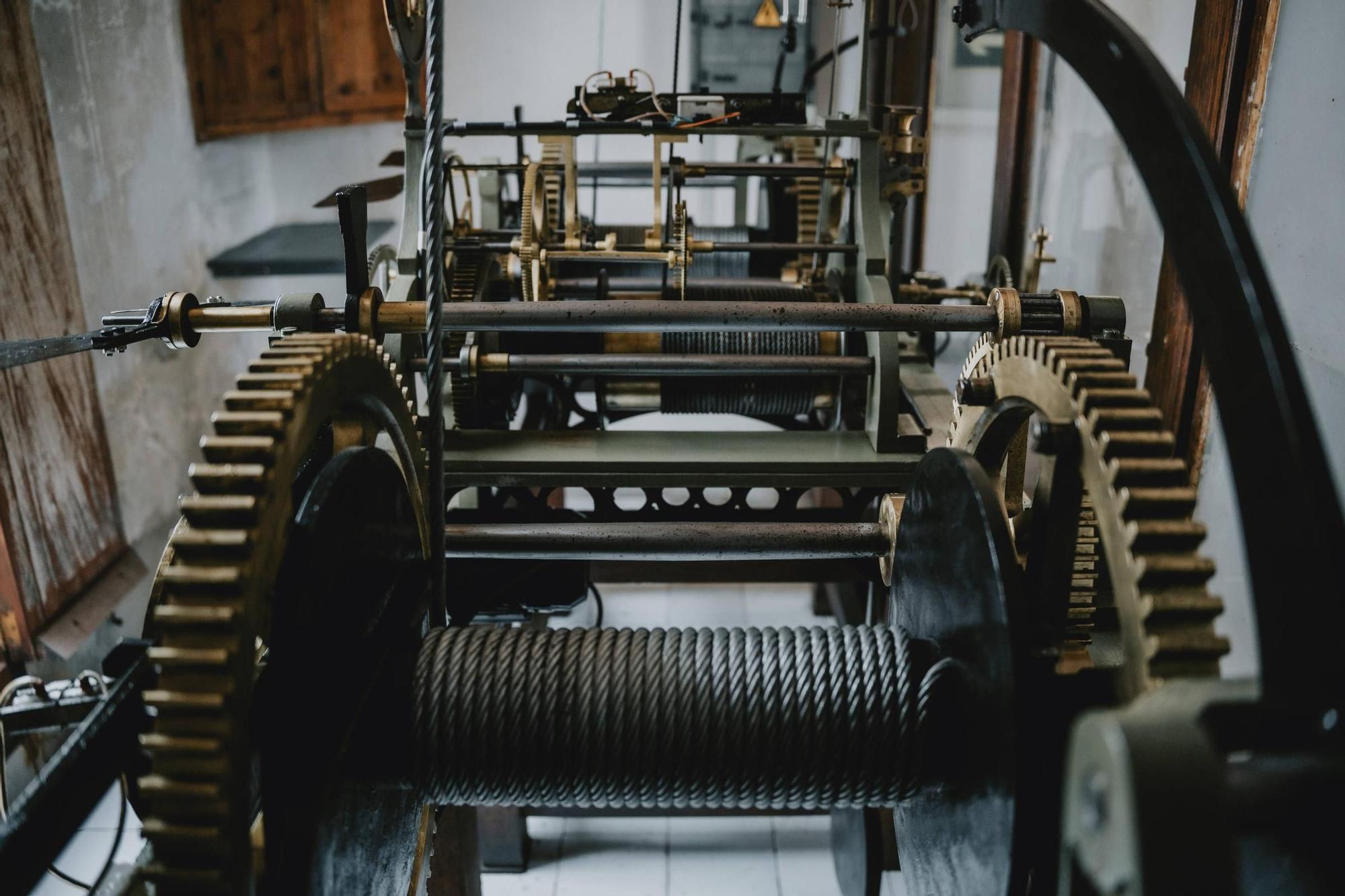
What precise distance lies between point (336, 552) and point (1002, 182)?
4044 mm

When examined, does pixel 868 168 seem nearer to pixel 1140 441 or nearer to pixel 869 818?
pixel 869 818

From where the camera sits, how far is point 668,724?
1050 mm

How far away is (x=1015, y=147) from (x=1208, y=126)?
6.30 ft

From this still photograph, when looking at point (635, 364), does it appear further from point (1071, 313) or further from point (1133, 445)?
point (1133, 445)

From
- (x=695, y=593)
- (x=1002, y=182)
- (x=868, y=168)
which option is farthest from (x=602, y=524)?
(x=1002, y=182)

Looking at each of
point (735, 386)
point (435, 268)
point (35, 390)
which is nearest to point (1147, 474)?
point (435, 268)

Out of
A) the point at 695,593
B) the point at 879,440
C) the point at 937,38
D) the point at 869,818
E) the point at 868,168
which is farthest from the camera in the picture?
the point at 937,38

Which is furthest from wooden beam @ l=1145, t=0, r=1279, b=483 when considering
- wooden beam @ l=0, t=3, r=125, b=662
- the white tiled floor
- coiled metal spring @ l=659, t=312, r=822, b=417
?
wooden beam @ l=0, t=3, r=125, b=662

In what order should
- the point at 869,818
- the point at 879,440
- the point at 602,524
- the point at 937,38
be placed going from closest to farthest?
the point at 602,524 → the point at 869,818 → the point at 879,440 → the point at 937,38

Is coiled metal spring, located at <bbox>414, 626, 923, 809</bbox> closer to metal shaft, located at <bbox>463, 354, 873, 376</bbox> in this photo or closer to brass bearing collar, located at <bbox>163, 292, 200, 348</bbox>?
brass bearing collar, located at <bbox>163, 292, 200, 348</bbox>

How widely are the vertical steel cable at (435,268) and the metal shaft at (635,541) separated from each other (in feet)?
1.53

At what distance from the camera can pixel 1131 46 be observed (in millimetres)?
736

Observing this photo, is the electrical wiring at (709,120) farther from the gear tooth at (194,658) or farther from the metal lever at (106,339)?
the gear tooth at (194,658)

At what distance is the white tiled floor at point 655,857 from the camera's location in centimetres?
280
